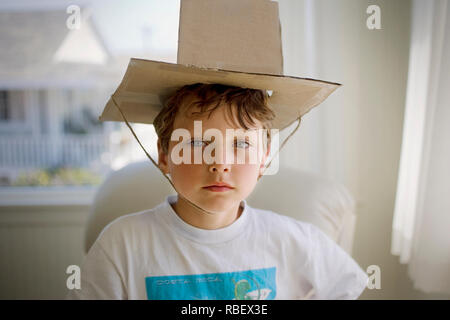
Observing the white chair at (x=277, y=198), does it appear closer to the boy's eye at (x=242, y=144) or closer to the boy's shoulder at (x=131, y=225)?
the boy's shoulder at (x=131, y=225)

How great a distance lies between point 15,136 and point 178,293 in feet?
5.12

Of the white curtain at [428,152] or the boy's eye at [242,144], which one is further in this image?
the white curtain at [428,152]

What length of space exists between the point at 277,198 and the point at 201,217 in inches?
15.0

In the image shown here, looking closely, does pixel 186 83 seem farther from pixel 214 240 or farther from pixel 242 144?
pixel 214 240

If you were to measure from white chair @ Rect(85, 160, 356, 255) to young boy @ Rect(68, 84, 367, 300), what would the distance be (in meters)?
0.19

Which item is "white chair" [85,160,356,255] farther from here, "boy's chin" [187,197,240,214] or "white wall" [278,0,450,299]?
"boy's chin" [187,197,240,214]

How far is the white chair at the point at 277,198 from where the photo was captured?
3.15 feet

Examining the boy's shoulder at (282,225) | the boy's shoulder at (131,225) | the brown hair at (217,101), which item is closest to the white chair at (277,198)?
the boy's shoulder at (282,225)

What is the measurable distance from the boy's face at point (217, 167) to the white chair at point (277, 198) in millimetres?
395

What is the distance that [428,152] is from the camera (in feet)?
2.78

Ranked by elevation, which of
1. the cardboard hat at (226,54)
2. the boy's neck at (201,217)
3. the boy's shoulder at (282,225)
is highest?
the cardboard hat at (226,54)

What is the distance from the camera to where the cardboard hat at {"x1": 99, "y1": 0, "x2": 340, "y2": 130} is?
21.2 inches

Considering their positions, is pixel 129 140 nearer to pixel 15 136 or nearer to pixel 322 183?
pixel 15 136
